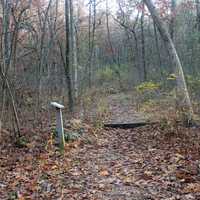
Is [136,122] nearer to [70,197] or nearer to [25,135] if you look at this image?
[25,135]

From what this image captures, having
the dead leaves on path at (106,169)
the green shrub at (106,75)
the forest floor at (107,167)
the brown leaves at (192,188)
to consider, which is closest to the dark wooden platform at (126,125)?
the forest floor at (107,167)

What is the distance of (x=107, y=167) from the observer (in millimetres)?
7664

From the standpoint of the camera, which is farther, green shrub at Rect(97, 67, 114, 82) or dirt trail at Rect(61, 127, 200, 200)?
green shrub at Rect(97, 67, 114, 82)

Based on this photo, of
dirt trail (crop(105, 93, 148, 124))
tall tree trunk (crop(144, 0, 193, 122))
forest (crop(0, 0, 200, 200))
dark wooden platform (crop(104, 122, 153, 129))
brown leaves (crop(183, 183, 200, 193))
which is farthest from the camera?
dirt trail (crop(105, 93, 148, 124))

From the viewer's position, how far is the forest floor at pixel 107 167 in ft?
20.2

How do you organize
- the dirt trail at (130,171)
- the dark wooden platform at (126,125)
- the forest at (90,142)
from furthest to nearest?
1. the dark wooden platform at (126,125)
2. the forest at (90,142)
3. the dirt trail at (130,171)

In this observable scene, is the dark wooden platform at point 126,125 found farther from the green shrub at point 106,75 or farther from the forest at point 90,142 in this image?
the green shrub at point 106,75

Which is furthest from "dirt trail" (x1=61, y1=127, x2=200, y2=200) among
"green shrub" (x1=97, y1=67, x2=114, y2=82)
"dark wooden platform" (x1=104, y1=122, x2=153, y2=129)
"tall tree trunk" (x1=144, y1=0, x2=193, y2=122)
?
"green shrub" (x1=97, y1=67, x2=114, y2=82)

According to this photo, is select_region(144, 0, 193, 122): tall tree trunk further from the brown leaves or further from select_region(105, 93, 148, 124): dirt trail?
the brown leaves

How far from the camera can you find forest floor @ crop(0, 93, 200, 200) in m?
6.16

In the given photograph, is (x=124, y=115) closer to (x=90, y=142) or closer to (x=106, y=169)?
(x=90, y=142)

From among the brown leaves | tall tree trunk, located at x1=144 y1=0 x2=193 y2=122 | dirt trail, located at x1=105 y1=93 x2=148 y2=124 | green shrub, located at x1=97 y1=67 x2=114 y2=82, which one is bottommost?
dirt trail, located at x1=105 y1=93 x2=148 y2=124

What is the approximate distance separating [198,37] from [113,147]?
1435 cm

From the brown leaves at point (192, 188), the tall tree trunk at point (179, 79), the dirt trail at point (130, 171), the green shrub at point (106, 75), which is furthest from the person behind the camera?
the green shrub at point (106, 75)
